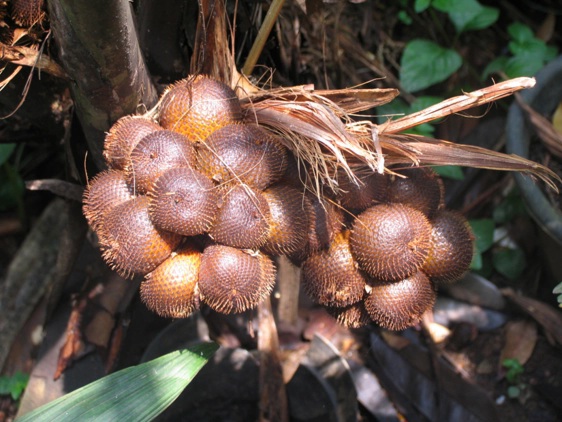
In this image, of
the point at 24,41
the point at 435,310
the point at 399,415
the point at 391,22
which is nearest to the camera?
the point at 24,41

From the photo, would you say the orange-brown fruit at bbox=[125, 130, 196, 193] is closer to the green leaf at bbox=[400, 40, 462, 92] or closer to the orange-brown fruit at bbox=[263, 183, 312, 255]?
the orange-brown fruit at bbox=[263, 183, 312, 255]

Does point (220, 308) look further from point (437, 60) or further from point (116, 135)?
point (437, 60)

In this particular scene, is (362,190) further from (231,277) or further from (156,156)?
(156,156)

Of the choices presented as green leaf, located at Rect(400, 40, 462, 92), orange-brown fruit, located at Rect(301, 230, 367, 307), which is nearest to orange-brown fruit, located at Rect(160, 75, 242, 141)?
orange-brown fruit, located at Rect(301, 230, 367, 307)

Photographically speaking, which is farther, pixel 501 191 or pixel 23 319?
pixel 501 191

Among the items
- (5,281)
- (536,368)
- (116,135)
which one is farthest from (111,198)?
(536,368)

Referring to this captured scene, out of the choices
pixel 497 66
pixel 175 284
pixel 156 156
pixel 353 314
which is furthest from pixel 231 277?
pixel 497 66

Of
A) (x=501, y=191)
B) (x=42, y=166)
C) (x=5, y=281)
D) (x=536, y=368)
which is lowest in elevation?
(x=536, y=368)
